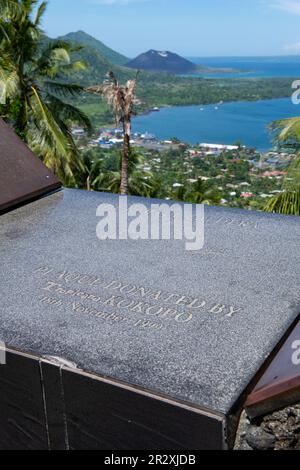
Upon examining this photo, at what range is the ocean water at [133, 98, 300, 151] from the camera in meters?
47.4

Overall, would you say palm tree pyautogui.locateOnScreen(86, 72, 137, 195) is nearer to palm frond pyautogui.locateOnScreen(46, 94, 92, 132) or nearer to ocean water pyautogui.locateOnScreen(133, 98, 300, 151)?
palm frond pyautogui.locateOnScreen(46, 94, 92, 132)

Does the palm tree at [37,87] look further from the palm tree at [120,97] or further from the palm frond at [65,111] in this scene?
the palm tree at [120,97]

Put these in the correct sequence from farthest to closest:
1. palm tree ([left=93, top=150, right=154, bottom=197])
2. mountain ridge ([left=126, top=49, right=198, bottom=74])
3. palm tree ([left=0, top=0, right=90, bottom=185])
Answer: mountain ridge ([left=126, top=49, right=198, bottom=74]) < palm tree ([left=93, top=150, right=154, bottom=197]) < palm tree ([left=0, top=0, right=90, bottom=185])

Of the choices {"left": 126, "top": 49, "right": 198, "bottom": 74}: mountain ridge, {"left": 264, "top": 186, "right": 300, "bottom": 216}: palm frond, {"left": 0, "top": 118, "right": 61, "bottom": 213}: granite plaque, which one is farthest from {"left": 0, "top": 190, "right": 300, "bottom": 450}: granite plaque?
{"left": 126, "top": 49, "right": 198, "bottom": 74}: mountain ridge

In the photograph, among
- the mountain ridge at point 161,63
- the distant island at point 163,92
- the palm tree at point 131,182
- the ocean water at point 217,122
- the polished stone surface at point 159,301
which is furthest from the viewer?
the mountain ridge at point 161,63

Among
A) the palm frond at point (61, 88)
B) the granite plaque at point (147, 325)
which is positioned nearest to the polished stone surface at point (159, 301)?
the granite plaque at point (147, 325)

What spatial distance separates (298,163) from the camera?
8227 millimetres

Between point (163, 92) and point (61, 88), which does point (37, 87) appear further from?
point (163, 92)

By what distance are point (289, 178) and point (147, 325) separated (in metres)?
6.08

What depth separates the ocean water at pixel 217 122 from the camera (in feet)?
155

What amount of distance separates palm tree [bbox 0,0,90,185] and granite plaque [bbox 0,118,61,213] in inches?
258

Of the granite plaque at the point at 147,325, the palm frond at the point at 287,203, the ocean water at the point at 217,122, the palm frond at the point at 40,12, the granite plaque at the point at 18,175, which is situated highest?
the palm frond at the point at 40,12

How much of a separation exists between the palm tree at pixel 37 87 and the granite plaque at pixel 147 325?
27.4ft
